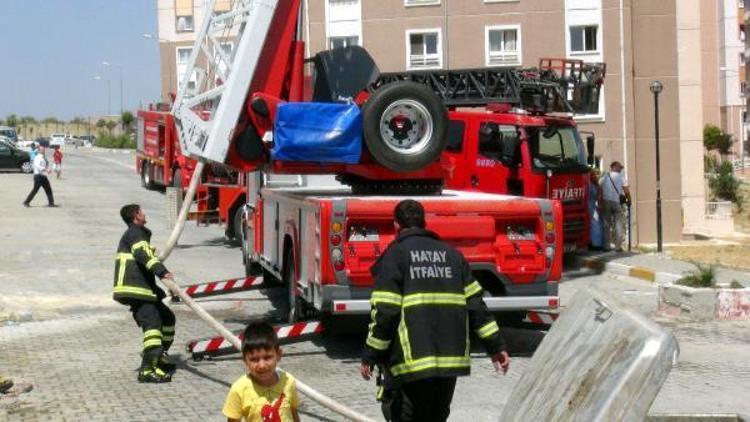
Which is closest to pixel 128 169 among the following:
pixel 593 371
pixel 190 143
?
pixel 190 143

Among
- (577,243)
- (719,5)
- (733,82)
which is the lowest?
(577,243)

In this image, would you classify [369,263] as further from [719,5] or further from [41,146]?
[719,5]

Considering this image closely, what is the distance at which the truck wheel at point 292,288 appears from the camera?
37.8 ft

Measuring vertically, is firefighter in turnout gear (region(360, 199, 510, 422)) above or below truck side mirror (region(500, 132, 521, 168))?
below

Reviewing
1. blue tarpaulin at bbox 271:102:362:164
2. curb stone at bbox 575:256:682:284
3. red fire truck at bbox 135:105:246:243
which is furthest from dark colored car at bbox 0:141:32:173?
blue tarpaulin at bbox 271:102:362:164

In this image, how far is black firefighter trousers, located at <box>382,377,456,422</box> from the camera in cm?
607

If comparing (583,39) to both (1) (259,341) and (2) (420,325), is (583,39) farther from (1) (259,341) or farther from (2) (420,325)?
(1) (259,341)

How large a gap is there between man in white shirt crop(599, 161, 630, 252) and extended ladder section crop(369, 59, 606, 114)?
4.78 feet

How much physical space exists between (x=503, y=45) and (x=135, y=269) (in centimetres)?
3138

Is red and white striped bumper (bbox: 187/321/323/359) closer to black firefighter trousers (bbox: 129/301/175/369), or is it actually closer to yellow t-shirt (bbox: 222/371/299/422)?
black firefighter trousers (bbox: 129/301/175/369)

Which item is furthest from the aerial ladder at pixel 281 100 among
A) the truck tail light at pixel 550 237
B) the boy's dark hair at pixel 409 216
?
the boy's dark hair at pixel 409 216

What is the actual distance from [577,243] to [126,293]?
10.5m

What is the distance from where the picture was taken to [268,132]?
11.8 meters

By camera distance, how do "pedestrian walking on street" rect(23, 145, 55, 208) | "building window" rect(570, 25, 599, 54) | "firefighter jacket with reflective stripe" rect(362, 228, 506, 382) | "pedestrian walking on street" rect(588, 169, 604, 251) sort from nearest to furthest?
"firefighter jacket with reflective stripe" rect(362, 228, 506, 382) → "pedestrian walking on street" rect(588, 169, 604, 251) → "pedestrian walking on street" rect(23, 145, 55, 208) → "building window" rect(570, 25, 599, 54)
